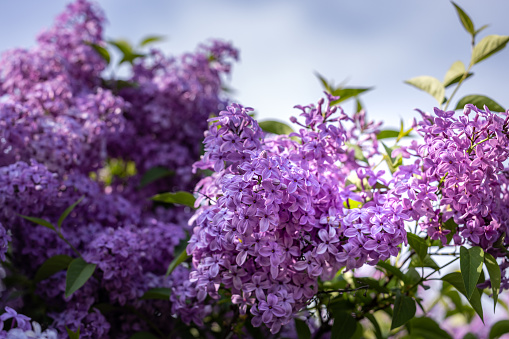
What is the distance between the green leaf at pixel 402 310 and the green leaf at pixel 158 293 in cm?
83

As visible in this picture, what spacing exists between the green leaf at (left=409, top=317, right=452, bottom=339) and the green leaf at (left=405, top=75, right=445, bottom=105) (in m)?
0.95

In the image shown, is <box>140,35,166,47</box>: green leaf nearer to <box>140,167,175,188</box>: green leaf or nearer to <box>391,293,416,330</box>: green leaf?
<box>140,167,175,188</box>: green leaf

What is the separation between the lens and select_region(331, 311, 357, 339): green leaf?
1.71 m

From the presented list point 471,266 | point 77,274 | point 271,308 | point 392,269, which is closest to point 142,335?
point 77,274

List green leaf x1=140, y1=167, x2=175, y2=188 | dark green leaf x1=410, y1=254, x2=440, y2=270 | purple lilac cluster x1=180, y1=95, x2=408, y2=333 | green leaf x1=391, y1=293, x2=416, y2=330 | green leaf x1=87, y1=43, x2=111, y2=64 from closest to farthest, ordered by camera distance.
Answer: purple lilac cluster x1=180, y1=95, x2=408, y2=333 < green leaf x1=391, y1=293, x2=416, y2=330 < dark green leaf x1=410, y1=254, x2=440, y2=270 < green leaf x1=140, y1=167, x2=175, y2=188 < green leaf x1=87, y1=43, x2=111, y2=64

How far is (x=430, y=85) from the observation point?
1970mm

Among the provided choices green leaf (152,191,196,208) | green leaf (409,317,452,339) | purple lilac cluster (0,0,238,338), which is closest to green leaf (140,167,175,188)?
purple lilac cluster (0,0,238,338)

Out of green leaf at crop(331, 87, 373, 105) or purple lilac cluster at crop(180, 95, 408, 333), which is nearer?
purple lilac cluster at crop(180, 95, 408, 333)

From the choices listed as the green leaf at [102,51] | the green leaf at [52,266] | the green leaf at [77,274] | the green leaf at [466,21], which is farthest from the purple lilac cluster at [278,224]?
the green leaf at [102,51]

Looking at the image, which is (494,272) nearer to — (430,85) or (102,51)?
(430,85)

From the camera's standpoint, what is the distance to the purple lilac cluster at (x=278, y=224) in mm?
1397

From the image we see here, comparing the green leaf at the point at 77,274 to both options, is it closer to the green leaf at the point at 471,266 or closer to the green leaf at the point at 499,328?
the green leaf at the point at 471,266

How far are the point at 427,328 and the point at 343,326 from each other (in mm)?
753

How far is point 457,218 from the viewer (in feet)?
4.98
